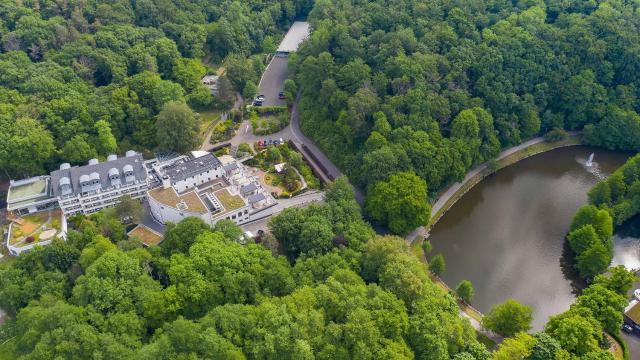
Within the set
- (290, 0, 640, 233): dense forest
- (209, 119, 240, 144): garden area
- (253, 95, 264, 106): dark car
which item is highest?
(290, 0, 640, 233): dense forest

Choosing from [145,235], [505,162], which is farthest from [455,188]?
[145,235]

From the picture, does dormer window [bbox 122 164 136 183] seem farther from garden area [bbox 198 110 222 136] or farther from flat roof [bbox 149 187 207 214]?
garden area [bbox 198 110 222 136]

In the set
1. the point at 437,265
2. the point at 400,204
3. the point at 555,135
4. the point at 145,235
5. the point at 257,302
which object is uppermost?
the point at 555,135

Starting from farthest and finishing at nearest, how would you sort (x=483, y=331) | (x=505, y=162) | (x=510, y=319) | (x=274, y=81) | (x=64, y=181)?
(x=274, y=81), (x=505, y=162), (x=64, y=181), (x=483, y=331), (x=510, y=319)

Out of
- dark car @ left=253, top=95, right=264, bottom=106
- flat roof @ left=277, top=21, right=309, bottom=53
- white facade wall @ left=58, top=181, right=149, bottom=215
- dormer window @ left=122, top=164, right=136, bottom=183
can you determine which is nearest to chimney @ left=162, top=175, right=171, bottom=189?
white facade wall @ left=58, top=181, right=149, bottom=215

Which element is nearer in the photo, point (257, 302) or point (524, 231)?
point (257, 302)

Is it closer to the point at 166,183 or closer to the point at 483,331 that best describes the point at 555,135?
the point at 483,331
